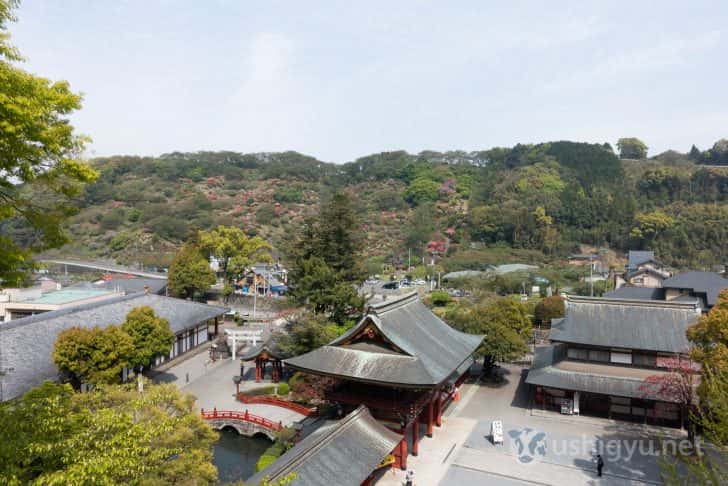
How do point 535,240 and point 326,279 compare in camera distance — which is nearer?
point 326,279

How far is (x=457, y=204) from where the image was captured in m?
105

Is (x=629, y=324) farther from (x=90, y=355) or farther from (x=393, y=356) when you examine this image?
(x=90, y=355)

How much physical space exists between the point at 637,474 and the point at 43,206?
20660mm

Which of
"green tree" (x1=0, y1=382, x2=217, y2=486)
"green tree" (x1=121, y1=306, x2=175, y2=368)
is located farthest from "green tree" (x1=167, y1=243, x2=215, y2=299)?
"green tree" (x1=0, y1=382, x2=217, y2=486)

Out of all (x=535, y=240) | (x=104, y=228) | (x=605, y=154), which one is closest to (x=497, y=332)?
(x=535, y=240)

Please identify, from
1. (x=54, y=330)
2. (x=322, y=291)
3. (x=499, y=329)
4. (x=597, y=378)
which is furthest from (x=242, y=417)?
(x=597, y=378)

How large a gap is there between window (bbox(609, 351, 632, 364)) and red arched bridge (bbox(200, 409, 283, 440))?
16.6 m

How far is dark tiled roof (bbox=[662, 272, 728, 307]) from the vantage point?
3692 cm

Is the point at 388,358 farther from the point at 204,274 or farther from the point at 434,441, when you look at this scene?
the point at 204,274

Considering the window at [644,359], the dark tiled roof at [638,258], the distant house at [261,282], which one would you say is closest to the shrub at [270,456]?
the window at [644,359]

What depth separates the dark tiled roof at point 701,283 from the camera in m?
36.9

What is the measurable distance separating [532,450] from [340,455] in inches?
389

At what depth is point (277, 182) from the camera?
120 m

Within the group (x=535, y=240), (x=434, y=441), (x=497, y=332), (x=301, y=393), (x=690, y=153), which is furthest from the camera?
(x=690, y=153)
